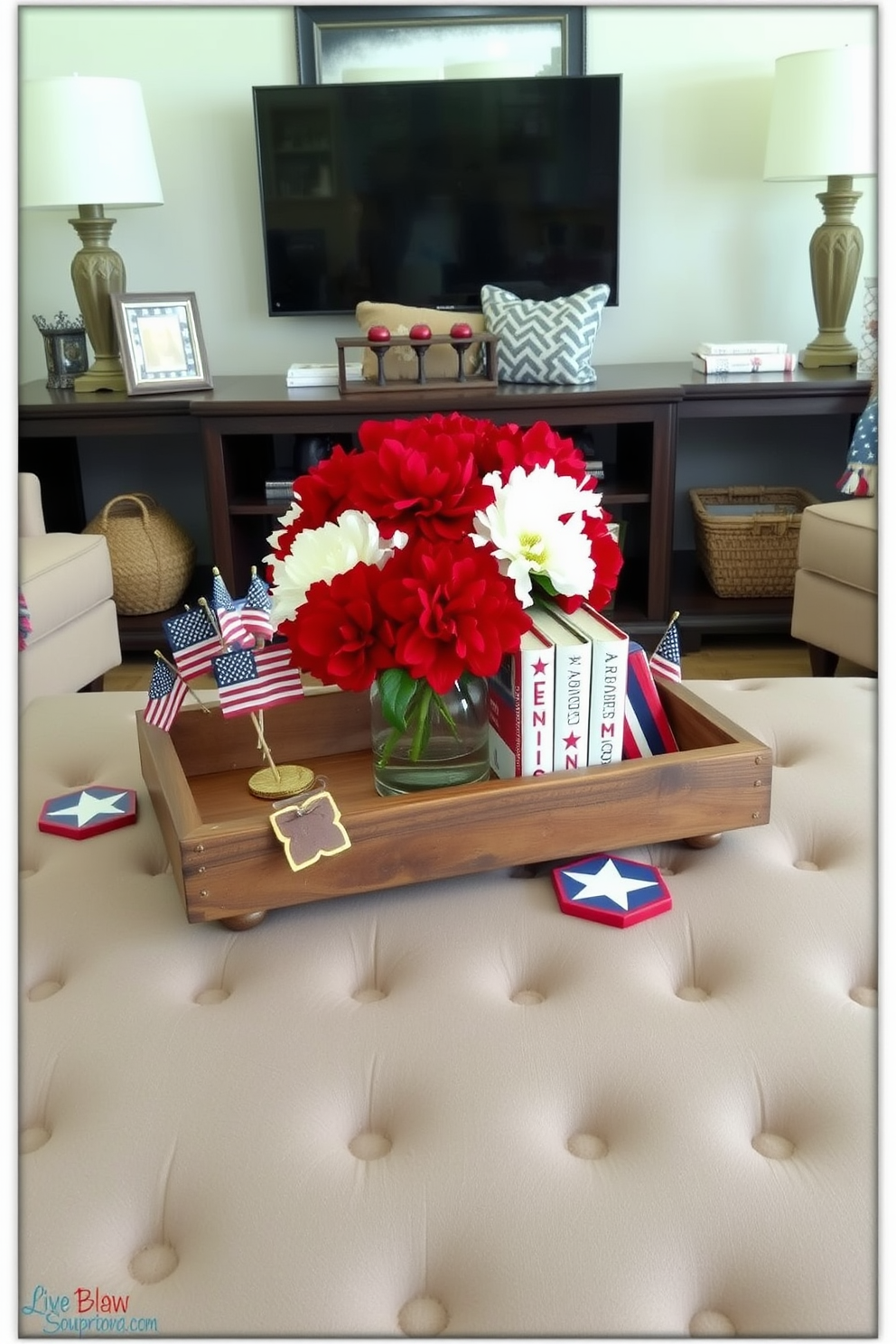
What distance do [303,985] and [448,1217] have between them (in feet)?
0.88

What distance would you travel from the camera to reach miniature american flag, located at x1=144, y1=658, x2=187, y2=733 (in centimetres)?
119

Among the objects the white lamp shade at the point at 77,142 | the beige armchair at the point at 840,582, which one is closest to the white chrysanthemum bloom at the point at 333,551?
the beige armchair at the point at 840,582

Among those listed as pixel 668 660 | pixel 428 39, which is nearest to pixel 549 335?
pixel 428 39

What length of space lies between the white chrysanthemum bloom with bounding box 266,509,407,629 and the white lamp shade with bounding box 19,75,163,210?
2027 mm

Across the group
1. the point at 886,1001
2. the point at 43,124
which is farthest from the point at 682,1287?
the point at 43,124

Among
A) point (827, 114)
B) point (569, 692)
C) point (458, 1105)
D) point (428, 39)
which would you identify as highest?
point (428, 39)

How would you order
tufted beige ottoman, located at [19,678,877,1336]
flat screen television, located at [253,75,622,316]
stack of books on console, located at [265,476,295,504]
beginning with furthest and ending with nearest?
flat screen television, located at [253,75,622,316] → stack of books on console, located at [265,476,295,504] → tufted beige ottoman, located at [19,678,877,1336]

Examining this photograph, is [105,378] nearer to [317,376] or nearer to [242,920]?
[317,376]

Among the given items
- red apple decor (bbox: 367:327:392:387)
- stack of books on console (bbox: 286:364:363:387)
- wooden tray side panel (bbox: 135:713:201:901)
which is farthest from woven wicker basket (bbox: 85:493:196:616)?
wooden tray side panel (bbox: 135:713:201:901)

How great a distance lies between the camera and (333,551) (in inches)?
40.3

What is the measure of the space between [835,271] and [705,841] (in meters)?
2.21

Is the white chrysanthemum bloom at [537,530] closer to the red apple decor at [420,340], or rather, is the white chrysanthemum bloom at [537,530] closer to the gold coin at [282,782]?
the gold coin at [282,782]

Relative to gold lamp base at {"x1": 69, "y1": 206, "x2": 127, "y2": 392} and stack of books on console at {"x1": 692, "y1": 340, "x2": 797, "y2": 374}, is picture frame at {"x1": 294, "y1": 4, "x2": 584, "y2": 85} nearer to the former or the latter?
gold lamp base at {"x1": 69, "y1": 206, "x2": 127, "y2": 392}

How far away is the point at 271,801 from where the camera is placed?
1.20 metres
